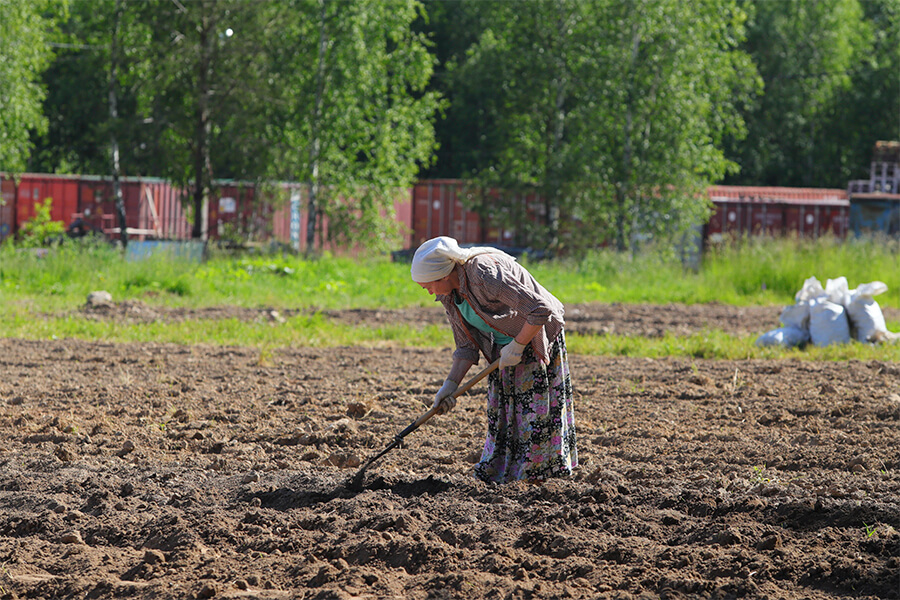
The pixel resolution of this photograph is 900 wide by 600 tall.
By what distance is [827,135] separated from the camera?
37719 mm

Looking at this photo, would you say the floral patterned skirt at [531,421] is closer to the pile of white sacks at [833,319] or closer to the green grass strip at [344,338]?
the green grass strip at [344,338]

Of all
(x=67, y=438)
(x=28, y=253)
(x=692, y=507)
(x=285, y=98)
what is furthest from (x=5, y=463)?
(x=285, y=98)

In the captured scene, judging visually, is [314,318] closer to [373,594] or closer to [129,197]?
[373,594]

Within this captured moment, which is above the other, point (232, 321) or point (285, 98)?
point (285, 98)

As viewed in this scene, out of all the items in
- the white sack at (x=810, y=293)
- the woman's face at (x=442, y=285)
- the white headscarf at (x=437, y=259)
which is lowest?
the white sack at (x=810, y=293)

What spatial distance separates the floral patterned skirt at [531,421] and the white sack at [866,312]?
5.94 metres

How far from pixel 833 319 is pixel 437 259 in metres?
6.72

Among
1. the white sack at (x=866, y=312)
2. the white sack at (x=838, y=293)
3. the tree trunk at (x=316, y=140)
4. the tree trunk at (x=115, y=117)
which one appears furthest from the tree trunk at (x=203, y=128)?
the white sack at (x=866, y=312)

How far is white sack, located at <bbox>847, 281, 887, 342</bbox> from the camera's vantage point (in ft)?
31.8

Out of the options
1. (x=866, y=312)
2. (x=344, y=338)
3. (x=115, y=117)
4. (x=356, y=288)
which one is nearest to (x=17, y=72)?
(x=115, y=117)

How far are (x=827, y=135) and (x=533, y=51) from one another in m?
20.7

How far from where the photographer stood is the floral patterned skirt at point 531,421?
473cm

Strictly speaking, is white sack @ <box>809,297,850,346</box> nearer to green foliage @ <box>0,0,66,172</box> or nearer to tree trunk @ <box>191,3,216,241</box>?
tree trunk @ <box>191,3,216,241</box>

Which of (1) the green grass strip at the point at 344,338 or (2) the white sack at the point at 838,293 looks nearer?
(1) the green grass strip at the point at 344,338
